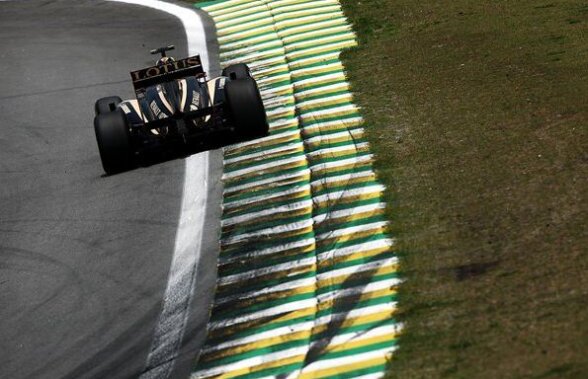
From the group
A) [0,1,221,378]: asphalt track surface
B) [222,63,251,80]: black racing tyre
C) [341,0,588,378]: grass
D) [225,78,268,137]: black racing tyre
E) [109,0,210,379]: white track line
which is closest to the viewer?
[341,0,588,378]: grass

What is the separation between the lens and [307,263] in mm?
14023

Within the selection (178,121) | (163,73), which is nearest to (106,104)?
(163,73)

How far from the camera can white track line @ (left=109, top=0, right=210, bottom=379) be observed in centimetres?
1288

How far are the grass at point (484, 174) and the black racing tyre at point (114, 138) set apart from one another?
376 centimetres

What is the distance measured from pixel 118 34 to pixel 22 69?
2.51 metres

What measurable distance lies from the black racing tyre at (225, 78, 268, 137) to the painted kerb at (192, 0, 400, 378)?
0.70 meters

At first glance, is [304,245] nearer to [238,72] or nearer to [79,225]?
[79,225]

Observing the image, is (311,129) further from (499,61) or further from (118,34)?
(118,34)

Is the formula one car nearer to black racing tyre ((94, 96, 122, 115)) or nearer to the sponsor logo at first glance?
the sponsor logo

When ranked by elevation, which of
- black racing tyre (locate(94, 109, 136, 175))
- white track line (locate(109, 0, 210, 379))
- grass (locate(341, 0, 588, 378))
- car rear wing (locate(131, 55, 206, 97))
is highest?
car rear wing (locate(131, 55, 206, 97))

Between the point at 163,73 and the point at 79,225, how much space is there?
287cm

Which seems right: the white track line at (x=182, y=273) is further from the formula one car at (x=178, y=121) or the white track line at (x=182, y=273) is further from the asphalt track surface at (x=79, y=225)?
the formula one car at (x=178, y=121)

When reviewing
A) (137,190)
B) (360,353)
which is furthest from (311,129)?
(360,353)

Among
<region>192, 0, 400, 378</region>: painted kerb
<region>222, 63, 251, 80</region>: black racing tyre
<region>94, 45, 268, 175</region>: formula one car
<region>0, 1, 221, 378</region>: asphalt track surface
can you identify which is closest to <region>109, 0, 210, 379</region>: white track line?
<region>0, 1, 221, 378</region>: asphalt track surface
